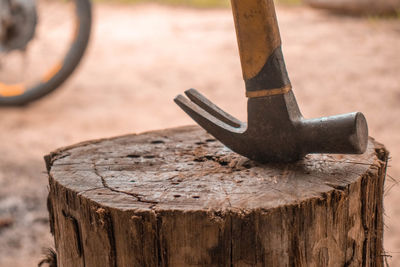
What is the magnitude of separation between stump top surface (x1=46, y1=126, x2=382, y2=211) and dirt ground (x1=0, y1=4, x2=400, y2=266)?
102cm

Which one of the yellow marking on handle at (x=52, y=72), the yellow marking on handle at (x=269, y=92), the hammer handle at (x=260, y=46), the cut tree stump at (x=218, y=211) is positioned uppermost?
the yellow marking on handle at (x=52, y=72)

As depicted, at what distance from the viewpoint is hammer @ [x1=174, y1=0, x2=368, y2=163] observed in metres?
0.97

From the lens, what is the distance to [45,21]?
3.98 m

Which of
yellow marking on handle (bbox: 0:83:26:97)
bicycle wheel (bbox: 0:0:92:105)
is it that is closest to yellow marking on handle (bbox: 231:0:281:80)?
bicycle wheel (bbox: 0:0:92:105)

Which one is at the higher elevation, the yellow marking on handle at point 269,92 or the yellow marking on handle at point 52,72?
the yellow marking on handle at point 52,72

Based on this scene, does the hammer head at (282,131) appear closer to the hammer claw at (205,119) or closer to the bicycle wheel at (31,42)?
the hammer claw at (205,119)

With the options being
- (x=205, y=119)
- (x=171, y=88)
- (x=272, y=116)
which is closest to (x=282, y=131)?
(x=272, y=116)

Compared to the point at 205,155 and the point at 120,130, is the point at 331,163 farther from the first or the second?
the point at 120,130

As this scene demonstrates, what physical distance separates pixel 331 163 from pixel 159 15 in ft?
15.0

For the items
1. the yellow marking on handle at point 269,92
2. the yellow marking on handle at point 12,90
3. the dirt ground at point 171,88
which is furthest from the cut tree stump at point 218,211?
the yellow marking on handle at point 12,90

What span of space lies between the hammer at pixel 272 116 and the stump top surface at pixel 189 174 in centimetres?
6

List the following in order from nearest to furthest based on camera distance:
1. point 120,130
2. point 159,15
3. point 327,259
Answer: point 327,259 < point 120,130 < point 159,15

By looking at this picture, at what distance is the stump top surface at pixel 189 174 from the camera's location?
943mm

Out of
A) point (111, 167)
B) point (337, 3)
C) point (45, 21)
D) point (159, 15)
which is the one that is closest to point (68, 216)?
point (111, 167)
